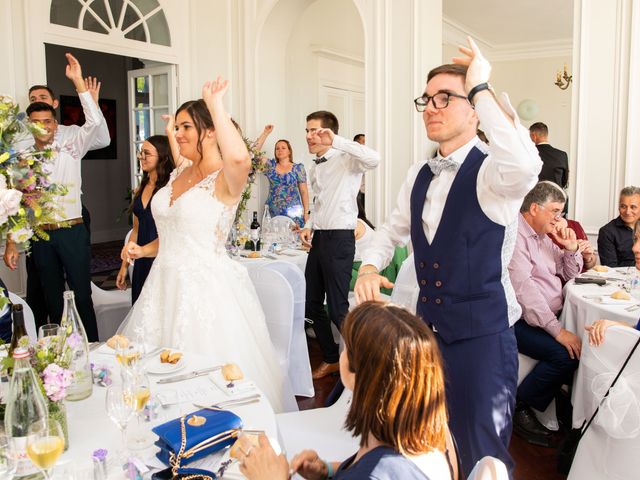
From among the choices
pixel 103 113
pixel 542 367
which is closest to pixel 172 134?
pixel 542 367

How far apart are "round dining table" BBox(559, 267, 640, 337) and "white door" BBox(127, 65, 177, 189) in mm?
5060

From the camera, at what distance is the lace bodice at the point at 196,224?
2627mm

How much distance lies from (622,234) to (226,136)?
3339mm

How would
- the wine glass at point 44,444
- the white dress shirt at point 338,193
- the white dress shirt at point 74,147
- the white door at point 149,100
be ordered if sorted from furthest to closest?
the white door at point 149,100 → the white dress shirt at point 74,147 → the white dress shirt at point 338,193 → the wine glass at point 44,444

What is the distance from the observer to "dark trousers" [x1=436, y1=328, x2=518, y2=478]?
1778 mm

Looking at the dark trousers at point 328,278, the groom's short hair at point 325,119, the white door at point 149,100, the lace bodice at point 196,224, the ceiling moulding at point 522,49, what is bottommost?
the dark trousers at point 328,278

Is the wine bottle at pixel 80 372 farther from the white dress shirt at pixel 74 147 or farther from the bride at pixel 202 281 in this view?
the white dress shirt at pixel 74 147

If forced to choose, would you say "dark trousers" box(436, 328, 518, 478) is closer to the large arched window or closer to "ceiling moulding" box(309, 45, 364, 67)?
the large arched window

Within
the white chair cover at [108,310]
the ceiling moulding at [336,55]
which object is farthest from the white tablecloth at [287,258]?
the ceiling moulding at [336,55]

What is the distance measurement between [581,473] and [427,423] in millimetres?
1346

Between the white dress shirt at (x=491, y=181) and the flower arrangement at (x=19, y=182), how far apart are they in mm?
1048

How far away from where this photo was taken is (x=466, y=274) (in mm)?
1770

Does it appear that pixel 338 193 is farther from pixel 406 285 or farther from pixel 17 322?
pixel 17 322

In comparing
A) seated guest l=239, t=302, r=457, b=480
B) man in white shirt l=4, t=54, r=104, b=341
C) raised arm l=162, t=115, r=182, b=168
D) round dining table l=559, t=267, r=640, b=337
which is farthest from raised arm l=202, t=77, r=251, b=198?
man in white shirt l=4, t=54, r=104, b=341
